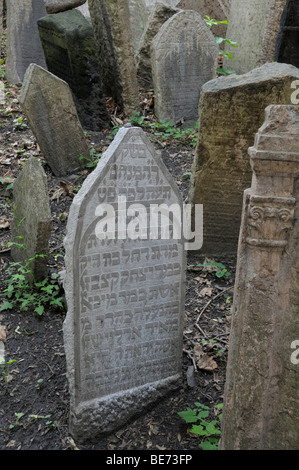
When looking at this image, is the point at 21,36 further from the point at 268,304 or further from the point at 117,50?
the point at 268,304

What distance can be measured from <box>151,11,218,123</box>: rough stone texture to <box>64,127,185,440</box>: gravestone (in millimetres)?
4291

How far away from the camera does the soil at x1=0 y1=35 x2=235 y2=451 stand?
2807mm

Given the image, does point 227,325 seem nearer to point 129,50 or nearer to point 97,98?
point 97,98

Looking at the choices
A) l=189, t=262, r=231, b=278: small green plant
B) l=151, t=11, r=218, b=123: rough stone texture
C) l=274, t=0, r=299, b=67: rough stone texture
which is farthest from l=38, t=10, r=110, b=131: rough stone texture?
l=189, t=262, r=231, b=278: small green plant

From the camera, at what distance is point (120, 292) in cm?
281

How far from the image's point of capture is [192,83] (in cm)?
693

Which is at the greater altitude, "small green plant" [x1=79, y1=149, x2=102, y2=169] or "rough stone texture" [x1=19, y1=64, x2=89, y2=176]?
"rough stone texture" [x1=19, y1=64, x2=89, y2=176]

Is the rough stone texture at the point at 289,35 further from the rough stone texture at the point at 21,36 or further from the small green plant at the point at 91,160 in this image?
the rough stone texture at the point at 21,36

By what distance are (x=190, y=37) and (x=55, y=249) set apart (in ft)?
12.7

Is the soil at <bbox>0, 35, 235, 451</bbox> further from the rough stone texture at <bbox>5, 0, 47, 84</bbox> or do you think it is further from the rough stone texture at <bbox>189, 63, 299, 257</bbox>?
the rough stone texture at <bbox>5, 0, 47, 84</bbox>

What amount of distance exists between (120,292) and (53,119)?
10.8 ft

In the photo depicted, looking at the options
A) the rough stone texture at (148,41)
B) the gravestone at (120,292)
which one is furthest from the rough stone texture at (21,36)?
the gravestone at (120,292)

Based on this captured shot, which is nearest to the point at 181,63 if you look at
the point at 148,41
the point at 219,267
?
the point at 148,41
